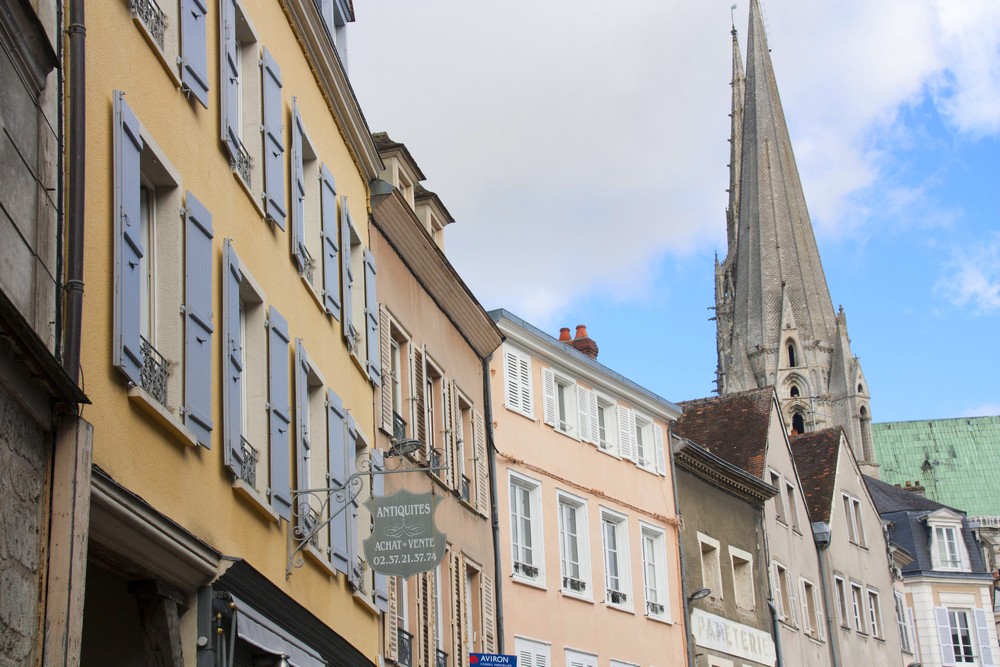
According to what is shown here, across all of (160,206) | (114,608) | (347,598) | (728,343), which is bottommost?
(114,608)

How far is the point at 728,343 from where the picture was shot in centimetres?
13900

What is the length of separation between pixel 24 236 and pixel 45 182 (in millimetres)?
517

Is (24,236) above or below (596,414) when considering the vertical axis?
below

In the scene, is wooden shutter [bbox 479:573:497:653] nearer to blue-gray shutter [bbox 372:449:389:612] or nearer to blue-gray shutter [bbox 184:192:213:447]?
blue-gray shutter [bbox 372:449:389:612]

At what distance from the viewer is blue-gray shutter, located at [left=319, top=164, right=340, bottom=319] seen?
55.5 feet

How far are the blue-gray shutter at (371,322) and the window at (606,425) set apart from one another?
10733 mm

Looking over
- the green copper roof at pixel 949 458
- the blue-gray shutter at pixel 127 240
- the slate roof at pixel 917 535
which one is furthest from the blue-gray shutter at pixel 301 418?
the green copper roof at pixel 949 458

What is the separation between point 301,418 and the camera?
15.1 metres

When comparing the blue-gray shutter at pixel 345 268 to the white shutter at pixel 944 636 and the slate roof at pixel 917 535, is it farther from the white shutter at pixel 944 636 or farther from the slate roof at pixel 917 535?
the white shutter at pixel 944 636

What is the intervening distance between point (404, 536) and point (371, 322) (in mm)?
4381

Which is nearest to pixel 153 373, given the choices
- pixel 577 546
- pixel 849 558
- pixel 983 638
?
pixel 577 546

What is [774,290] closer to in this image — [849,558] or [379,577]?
[849,558]

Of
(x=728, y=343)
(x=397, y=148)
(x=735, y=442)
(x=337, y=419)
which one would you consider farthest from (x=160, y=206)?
(x=728, y=343)

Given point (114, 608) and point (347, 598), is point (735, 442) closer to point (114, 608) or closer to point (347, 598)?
point (347, 598)
